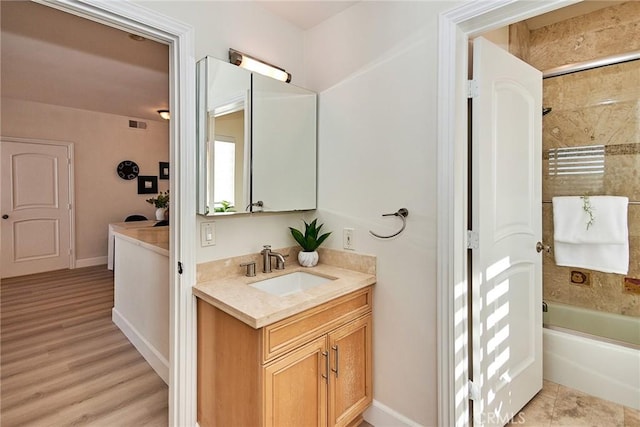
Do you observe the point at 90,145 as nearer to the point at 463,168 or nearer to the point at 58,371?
the point at 58,371

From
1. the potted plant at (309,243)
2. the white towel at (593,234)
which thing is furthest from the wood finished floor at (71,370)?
the white towel at (593,234)

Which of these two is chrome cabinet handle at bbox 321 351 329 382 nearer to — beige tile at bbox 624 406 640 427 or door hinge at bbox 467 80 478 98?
door hinge at bbox 467 80 478 98

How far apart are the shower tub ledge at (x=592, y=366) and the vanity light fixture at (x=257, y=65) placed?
249cm

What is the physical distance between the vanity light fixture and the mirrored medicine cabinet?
62mm

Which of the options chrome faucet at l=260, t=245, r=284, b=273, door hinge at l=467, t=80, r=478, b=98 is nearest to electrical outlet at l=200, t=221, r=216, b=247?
chrome faucet at l=260, t=245, r=284, b=273

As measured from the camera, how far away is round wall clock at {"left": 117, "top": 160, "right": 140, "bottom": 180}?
5645mm

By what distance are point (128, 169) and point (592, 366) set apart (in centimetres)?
660

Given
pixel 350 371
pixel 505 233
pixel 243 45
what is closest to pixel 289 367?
pixel 350 371

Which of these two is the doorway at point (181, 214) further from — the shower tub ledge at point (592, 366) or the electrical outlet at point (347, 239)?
the shower tub ledge at point (592, 366)

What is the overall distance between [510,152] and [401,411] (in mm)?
1525

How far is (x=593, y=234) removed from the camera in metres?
2.24

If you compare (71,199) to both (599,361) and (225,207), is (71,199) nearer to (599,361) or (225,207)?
(225,207)

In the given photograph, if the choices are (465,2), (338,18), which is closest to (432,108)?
(465,2)

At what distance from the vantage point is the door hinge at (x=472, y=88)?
1.56 metres
